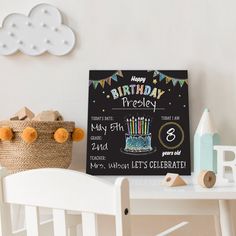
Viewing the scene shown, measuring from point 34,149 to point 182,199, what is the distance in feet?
1.63

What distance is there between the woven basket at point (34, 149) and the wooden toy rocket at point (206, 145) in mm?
439

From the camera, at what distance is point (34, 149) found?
5.09 ft

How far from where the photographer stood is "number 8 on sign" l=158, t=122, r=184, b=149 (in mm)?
1676

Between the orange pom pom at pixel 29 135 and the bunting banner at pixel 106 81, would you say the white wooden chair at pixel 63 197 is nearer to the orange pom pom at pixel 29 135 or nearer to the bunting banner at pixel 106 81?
the orange pom pom at pixel 29 135

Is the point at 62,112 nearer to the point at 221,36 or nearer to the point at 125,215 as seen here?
the point at 221,36

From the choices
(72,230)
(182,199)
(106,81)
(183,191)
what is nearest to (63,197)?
(72,230)

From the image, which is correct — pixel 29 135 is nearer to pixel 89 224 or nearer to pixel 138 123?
pixel 138 123

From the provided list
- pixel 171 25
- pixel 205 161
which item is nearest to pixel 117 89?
pixel 171 25

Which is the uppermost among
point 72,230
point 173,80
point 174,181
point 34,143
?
point 173,80

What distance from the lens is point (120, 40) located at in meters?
1.77

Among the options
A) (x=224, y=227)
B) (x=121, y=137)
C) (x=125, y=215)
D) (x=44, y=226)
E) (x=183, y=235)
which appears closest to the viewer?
(x=125, y=215)

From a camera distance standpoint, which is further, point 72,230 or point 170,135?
point 170,135

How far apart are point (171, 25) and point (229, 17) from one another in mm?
211

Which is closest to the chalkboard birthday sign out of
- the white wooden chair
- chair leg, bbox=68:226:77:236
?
chair leg, bbox=68:226:77:236
